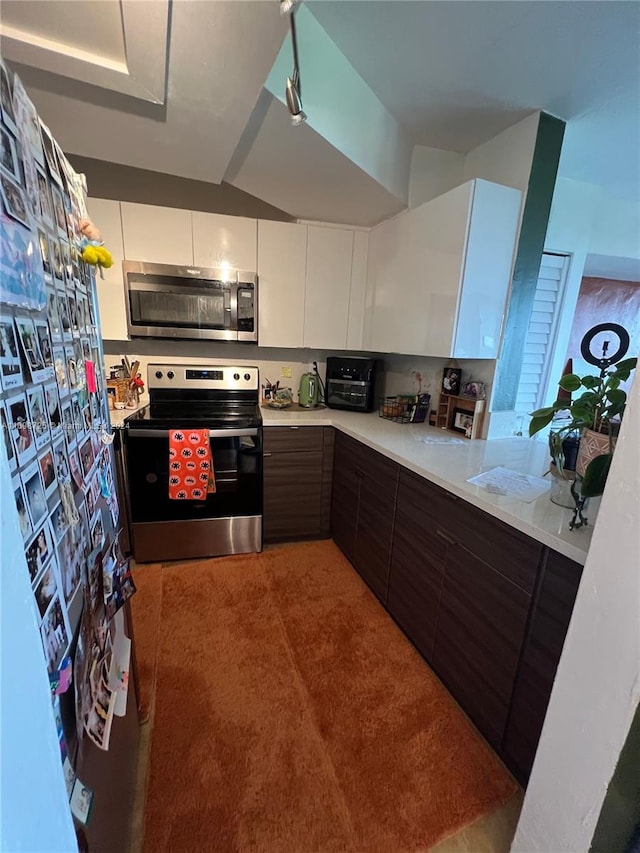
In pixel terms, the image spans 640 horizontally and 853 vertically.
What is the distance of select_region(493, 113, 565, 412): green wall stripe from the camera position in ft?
5.63

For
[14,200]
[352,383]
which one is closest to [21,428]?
[14,200]

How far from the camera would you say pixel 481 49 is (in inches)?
54.4

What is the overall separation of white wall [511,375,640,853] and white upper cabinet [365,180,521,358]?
124cm

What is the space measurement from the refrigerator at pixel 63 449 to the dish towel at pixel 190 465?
1096 millimetres

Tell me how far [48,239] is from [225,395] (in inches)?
77.0

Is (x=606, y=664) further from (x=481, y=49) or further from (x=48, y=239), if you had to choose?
(x=481, y=49)

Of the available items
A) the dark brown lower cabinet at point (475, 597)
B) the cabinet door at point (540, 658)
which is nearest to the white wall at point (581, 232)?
the dark brown lower cabinet at point (475, 597)

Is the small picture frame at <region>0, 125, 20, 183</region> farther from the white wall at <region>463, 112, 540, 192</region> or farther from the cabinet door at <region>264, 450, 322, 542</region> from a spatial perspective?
the white wall at <region>463, 112, 540, 192</region>

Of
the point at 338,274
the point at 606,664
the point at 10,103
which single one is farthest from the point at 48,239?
the point at 338,274

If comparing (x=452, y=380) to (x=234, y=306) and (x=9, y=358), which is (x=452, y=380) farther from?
(x=9, y=358)

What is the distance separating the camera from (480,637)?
1288 millimetres

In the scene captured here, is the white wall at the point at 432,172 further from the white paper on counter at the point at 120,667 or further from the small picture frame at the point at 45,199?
the white paper on counter at the point at 120,667

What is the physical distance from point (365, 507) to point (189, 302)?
65.6 inches

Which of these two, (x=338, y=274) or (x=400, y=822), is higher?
(x=338, y=274)
